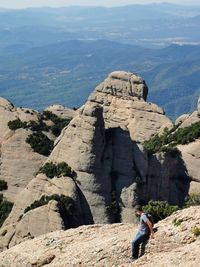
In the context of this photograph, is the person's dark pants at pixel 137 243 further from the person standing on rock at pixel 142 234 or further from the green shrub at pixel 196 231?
the green shrub at pixel 196 231

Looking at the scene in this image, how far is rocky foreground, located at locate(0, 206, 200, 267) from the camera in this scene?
2142 cm

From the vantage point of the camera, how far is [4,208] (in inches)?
1976

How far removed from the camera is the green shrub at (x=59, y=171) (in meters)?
47.8

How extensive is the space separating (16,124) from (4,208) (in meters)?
11.2

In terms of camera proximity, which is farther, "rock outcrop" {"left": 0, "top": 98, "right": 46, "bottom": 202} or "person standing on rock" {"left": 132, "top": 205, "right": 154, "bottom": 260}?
"rock outcrop" {"left": 0, "top": 98, "right": 46, "bottom": 202}

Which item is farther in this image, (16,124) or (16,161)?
(16,124)

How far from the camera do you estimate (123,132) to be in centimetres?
5066

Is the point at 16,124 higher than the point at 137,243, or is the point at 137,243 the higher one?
the point at 137,243

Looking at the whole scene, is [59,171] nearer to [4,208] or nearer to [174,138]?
[4,208]

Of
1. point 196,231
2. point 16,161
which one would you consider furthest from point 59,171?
point 196,231

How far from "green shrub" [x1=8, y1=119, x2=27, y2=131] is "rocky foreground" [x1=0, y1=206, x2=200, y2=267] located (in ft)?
101

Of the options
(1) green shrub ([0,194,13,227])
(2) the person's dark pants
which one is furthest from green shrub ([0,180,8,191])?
(2) the person's dark pants

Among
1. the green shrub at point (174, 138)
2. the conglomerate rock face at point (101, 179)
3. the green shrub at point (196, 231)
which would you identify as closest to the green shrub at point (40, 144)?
the conglomerate rock face at point (101, 179)

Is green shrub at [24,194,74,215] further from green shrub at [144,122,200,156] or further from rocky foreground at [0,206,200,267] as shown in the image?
rocky foreground at [0,206,200,267]
